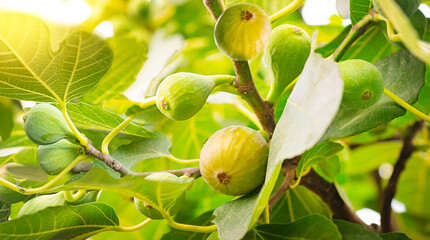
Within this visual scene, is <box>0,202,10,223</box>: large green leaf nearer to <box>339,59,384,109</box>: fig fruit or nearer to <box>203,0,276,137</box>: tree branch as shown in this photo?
<box>203,0,276,137</box>: tree branch

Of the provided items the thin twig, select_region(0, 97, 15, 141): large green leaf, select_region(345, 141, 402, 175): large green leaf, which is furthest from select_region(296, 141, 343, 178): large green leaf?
select_region(345, 141, 402, 175): large green leaf

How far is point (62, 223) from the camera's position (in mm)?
874

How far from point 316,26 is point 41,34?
42.0 inches

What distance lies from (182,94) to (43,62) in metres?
0.28

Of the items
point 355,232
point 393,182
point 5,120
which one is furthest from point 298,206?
point 5,120

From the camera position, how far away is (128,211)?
4.83 ft

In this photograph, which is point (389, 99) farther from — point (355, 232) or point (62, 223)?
point (62, 223)

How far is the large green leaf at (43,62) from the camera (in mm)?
756

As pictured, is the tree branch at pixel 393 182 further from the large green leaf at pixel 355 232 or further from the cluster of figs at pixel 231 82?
the cluster of figs at pixel 231 82

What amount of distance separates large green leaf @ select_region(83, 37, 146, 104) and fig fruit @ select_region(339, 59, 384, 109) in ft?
1.55

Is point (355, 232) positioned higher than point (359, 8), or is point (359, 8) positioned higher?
point (359, 8)

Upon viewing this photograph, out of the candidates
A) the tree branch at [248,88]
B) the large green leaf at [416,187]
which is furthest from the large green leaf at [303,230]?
the large green leaf at [416,187]

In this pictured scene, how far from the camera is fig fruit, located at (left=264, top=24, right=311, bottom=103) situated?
0.89m

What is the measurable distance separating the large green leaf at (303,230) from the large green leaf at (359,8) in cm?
46
